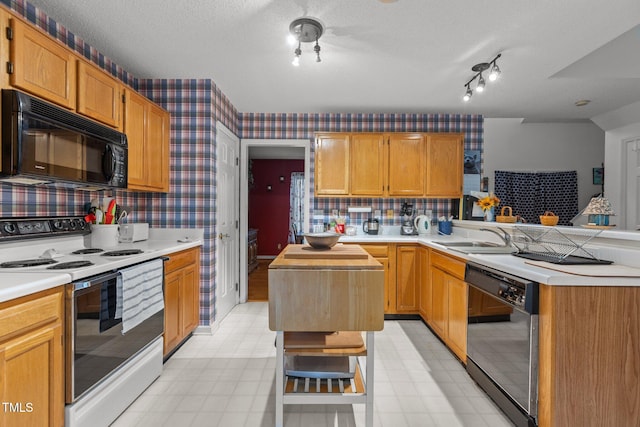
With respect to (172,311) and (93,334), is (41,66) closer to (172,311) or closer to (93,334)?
(93,334)

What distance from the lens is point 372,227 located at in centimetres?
388

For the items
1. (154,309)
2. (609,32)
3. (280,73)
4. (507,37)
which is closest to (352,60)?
(280,73)

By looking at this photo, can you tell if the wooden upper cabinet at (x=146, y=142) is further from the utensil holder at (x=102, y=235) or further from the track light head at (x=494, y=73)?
the track light head at (x=494, y=73)

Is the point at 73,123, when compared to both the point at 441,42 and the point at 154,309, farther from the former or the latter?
the point at 441,42

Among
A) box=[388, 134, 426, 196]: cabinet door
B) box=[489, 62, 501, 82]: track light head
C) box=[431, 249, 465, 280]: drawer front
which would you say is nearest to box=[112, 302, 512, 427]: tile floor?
box=[431, 249, 465, 280]: drawer front

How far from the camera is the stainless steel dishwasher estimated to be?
1552 millimetres

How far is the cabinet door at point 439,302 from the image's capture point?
8.77 ft

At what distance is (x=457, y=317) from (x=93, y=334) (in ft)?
7.64

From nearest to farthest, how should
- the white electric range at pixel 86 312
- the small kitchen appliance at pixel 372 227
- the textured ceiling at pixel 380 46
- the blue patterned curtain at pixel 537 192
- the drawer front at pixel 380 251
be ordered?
1. the white electric range at pixel 86 312
2. the textured ceiling at pixel 380 46
3. the drawer front at pixel 380 251
4. the small kitchen appliance at pixel 372 227
5. the blue patterned curtain at pixel 537 192

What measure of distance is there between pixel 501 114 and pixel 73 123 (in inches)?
170

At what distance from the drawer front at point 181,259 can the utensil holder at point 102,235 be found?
444 mm

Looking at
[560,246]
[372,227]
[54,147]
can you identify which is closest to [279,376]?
[54,147]

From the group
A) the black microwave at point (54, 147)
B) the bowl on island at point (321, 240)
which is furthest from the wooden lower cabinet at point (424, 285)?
the black microwave at point (54, 147)

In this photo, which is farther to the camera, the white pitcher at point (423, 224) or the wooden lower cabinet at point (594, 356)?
the white pitcher at point (423, 224)
